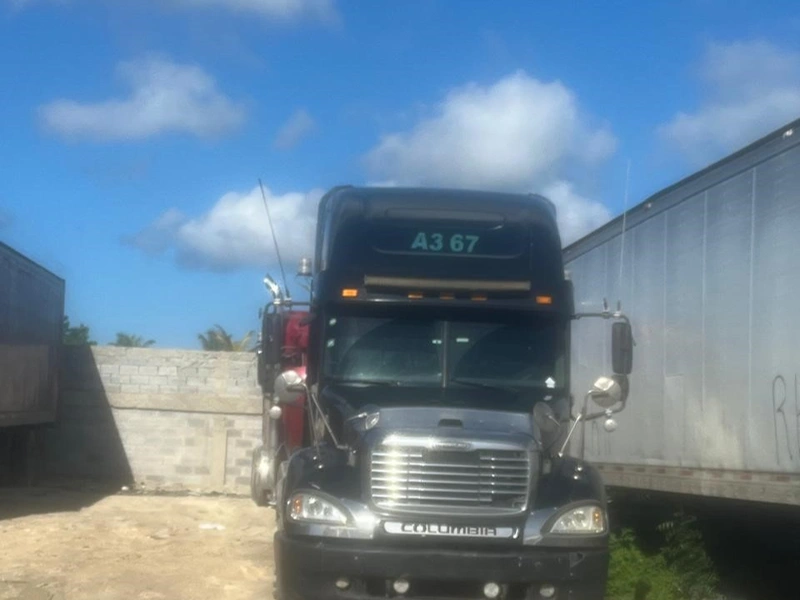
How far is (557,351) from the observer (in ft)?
32.3

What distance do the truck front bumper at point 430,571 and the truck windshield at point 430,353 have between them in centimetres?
163

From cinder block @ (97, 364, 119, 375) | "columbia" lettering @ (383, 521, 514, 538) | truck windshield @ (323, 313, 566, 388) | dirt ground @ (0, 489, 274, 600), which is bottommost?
dirt ground @ (0, 489, 274, 600)

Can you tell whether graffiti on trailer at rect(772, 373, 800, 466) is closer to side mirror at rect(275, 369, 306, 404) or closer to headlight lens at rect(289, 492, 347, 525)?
headlight lens at rect(289, 492, 347, 525)

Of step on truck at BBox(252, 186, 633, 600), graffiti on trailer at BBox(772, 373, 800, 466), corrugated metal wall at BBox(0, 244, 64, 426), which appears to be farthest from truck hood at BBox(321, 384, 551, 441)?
corrugated metal wall at BBox(0, 244, 64, 426)

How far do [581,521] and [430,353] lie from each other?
6.13 ft

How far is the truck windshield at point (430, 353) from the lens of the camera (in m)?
9.59

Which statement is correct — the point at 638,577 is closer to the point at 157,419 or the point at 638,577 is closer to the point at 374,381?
the point at 374,381

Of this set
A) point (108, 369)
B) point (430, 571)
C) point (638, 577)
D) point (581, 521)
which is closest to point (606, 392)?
Result: point (581, 521)

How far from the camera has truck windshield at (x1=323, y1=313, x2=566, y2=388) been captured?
9.59 metres

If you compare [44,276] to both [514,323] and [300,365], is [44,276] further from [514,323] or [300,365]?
[514,323]

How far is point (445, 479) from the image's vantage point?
8.52 m

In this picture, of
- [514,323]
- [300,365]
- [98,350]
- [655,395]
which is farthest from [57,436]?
[514,323]

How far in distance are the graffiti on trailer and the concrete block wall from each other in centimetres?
1630

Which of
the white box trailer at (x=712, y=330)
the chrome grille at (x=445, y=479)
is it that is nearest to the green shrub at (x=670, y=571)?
the white box trailer at (x=712, y=330)
